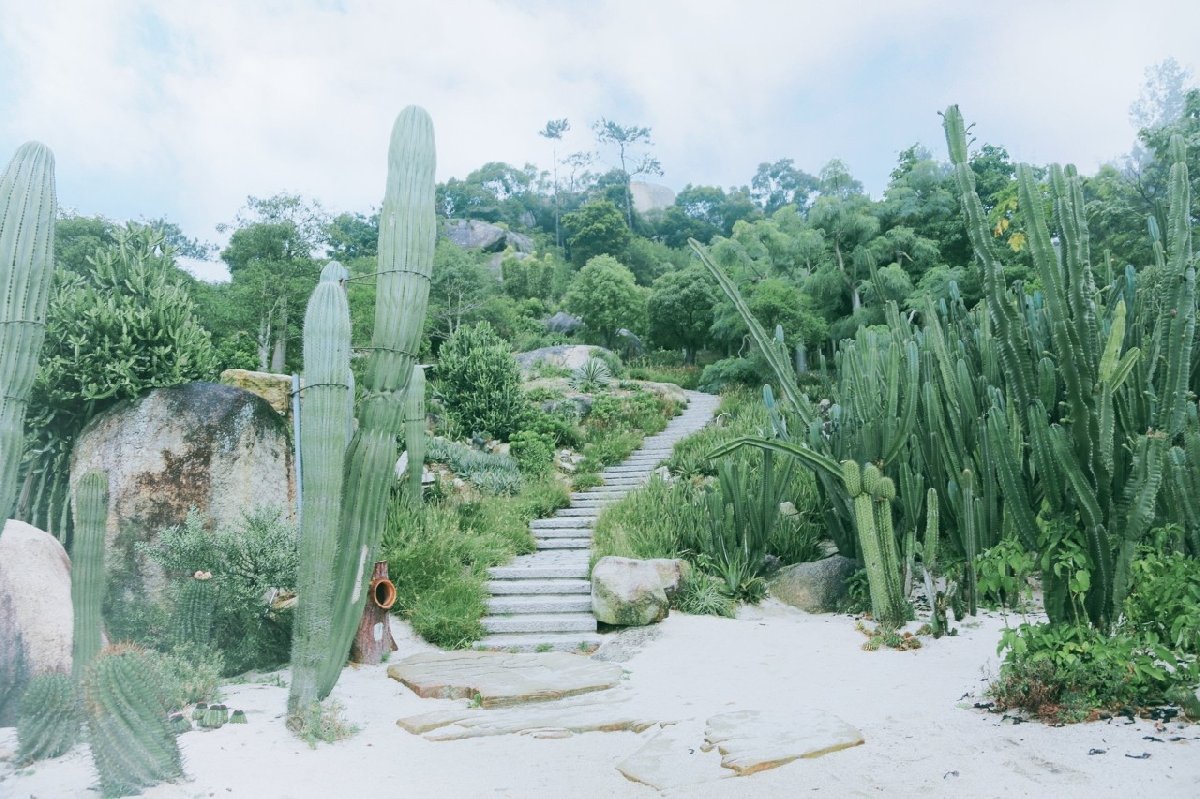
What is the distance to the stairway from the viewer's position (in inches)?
265

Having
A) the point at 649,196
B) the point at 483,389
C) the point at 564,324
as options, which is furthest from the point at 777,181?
the point at 483,389

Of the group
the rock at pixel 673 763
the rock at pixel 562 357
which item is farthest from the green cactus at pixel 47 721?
the rock at pixel 562 357

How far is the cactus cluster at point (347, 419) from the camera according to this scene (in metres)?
4.05

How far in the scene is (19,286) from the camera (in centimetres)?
393

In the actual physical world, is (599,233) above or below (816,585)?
above

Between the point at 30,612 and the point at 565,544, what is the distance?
5.14 m

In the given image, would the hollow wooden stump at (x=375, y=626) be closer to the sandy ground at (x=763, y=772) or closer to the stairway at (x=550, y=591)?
the sandy ground at (x=763, y=772)

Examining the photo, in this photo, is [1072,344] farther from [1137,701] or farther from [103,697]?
[103,697]

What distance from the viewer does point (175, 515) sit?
20.3ft

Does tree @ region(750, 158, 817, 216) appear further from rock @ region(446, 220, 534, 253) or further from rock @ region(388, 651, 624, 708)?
rock @ region(388, 651, 624, 708)

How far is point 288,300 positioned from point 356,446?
635 inches

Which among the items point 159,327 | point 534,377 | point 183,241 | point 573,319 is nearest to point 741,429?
point 534,377

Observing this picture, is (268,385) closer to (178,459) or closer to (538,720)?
(178,459)

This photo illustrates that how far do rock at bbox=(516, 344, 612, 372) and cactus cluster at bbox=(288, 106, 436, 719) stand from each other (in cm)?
1439
